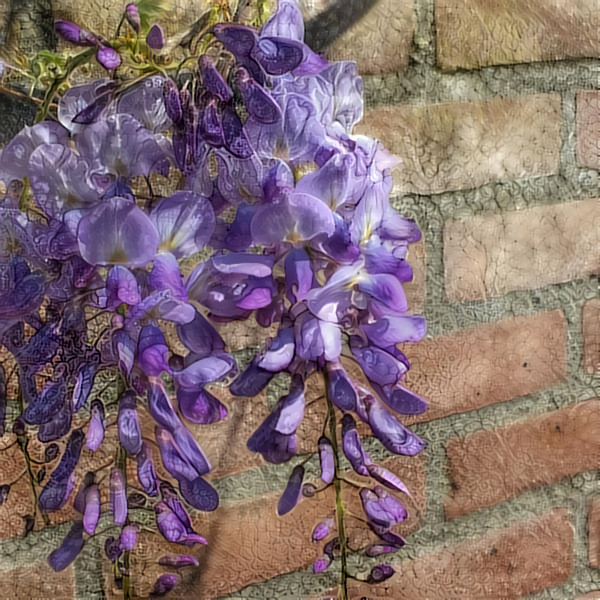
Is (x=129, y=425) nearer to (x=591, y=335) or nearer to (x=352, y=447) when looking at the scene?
(x=352, y=447)

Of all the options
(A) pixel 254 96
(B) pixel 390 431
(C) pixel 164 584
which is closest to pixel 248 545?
(C) pixel 164 584

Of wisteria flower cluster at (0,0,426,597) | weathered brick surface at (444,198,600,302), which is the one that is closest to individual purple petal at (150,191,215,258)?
wisteria flower cluster at (0,0,426,597)

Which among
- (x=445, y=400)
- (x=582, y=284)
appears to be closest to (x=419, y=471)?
(x=445, y=400)

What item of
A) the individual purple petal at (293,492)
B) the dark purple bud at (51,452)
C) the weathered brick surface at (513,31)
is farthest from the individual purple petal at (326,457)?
the weathered brick surface at (513,31)

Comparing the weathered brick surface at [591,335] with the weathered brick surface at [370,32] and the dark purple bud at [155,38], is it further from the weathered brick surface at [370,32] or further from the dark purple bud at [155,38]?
the dark purple bud at [155,38]

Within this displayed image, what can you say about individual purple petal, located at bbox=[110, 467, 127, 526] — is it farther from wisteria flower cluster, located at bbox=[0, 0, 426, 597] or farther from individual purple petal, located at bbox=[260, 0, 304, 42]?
individual purple petal, located at bbox=[260, 0, 304, 42]

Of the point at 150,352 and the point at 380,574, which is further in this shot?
the point at 380,574

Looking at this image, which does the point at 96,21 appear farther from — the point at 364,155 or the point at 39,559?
the point at 39,559

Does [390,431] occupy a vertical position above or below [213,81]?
below
